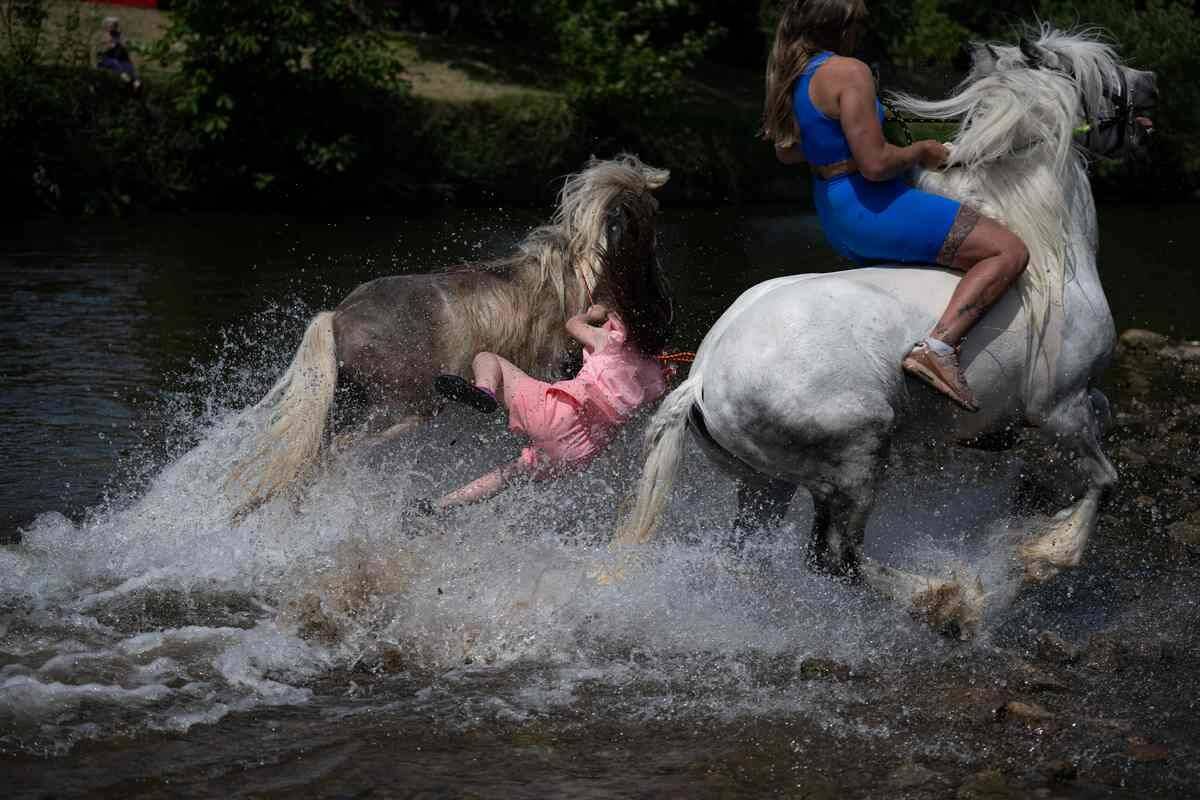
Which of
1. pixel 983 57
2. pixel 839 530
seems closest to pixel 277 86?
pixel 983 57

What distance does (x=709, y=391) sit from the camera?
4938mm

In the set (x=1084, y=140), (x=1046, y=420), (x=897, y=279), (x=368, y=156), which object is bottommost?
(x=368, y=156)

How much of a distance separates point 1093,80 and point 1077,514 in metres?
1.69

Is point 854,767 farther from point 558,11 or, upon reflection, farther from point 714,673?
point 558,11

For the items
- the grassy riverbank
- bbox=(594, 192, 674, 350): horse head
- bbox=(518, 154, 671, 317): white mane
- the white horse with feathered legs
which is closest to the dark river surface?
the white horse with feathered legs

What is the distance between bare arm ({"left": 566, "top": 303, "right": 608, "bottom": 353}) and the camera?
618 cm

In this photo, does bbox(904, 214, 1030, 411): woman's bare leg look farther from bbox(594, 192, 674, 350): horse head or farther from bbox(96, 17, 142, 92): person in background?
bbox(96, 17, 142, 92): person in background

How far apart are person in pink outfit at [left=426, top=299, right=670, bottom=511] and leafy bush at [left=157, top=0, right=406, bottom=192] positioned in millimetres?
13177

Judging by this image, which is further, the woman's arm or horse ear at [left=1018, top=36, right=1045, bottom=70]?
horse ear at [left=1018, top=36, right=1045, bottom=70]

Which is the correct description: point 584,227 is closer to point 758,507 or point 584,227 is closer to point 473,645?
point 758,507

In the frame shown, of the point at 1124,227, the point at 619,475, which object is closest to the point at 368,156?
the point at 1124,227

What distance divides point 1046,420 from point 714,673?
1.57m

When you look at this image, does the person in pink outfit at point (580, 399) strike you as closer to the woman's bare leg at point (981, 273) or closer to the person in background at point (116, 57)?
the woman's bare leg at point (981, 273)

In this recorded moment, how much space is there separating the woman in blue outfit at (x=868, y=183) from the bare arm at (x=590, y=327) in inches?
51.6
